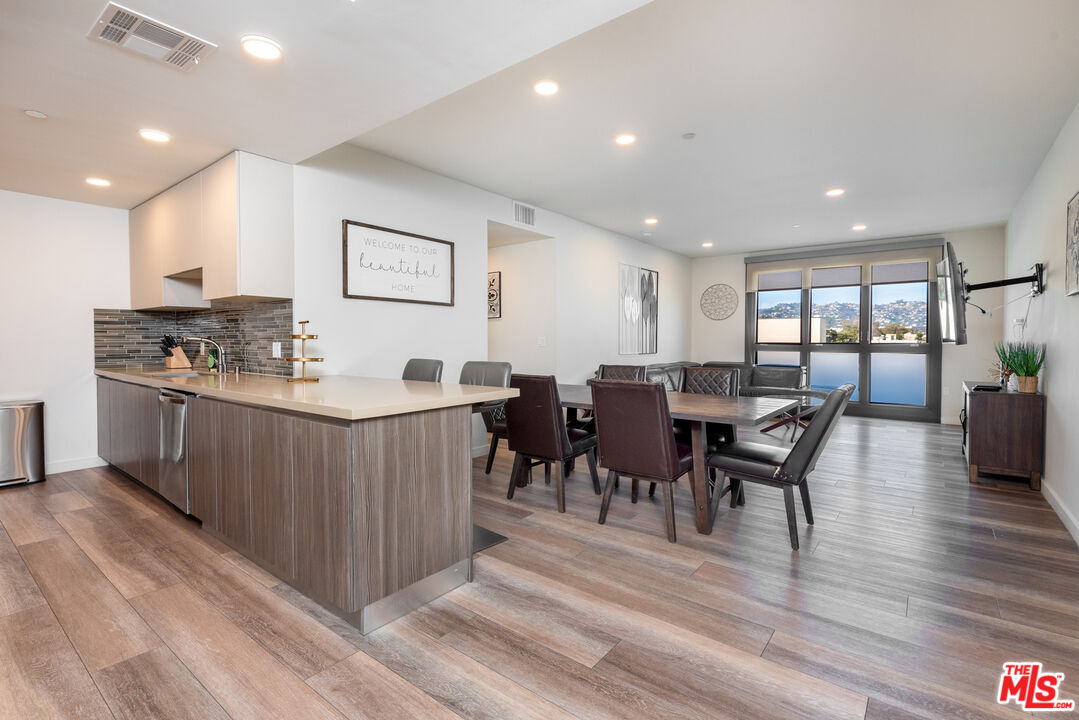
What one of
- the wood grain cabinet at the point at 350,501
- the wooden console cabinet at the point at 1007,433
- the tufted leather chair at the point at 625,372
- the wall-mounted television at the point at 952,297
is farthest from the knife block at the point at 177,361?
the wooden console cabinet at the point at 1007,433

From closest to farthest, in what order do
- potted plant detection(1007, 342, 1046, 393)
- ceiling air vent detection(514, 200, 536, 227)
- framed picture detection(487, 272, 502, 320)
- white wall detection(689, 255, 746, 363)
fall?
potted plant detection(1007, 342, 1046, 393) → ceiling air vent detection(514, 200, 536, 227) → framed picture detection(487, 272, 502, 320) → white wall detection(689, 255, 746, 363)

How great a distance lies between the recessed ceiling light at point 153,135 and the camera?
2748 millimetres

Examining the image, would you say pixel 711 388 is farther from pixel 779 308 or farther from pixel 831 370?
pixel 779 308

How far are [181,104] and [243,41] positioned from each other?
78 cm

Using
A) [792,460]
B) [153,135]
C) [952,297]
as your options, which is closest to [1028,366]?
[952,297]

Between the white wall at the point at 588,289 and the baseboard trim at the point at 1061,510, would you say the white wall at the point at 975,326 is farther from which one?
the white wall at the point at 588,289

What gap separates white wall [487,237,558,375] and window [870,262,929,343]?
4.98 m

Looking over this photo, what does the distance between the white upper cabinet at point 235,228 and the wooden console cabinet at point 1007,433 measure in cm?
510

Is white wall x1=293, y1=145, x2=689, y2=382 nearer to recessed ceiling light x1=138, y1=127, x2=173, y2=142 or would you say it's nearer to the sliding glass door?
recessed ceiling light x1=138, y1=127, x2=173, y2=142

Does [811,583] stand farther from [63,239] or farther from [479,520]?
[63,239]

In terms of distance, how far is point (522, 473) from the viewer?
3662mm

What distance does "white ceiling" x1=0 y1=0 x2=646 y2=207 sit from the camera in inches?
70.3

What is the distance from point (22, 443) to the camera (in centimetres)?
369

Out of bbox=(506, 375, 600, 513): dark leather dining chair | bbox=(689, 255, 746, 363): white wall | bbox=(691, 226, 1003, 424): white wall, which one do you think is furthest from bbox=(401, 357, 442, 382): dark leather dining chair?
bbox=(691, 226, 1003, 424): white wall
